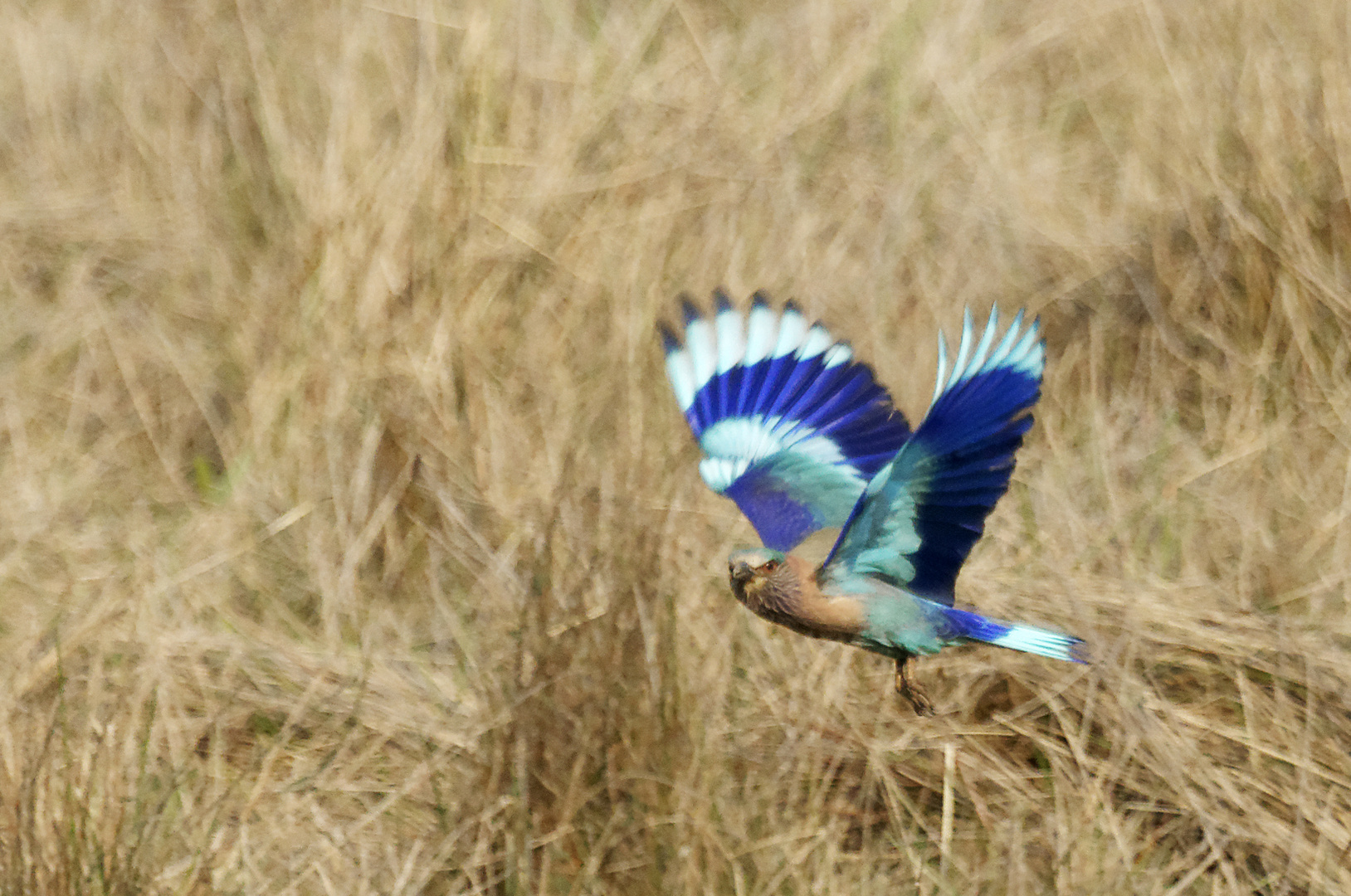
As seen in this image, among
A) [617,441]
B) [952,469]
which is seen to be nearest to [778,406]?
[617,441]

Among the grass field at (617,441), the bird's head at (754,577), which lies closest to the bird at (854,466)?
the bird's head at (754,577)

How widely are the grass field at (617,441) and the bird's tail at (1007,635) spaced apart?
0.36 metres

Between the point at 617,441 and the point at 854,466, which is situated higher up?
the point at 617,441

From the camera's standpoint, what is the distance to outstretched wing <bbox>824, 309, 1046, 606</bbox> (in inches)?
110

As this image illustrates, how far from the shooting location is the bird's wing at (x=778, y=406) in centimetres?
337

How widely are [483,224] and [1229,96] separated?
2.00 m

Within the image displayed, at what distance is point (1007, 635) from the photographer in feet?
9.79

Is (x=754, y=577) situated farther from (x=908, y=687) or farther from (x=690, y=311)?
(x=690, y=311)

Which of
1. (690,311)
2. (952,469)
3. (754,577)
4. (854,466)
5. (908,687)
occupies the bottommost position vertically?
(908,687)

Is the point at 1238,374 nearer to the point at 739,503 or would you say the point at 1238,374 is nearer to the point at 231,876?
the point at 739,503

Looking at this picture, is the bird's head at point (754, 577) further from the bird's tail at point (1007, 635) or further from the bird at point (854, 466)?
the bird's tail at point (1007, 635)

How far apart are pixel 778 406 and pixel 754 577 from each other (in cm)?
70

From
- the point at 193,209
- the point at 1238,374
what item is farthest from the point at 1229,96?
the point at 193,209

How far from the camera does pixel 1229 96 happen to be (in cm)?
451
